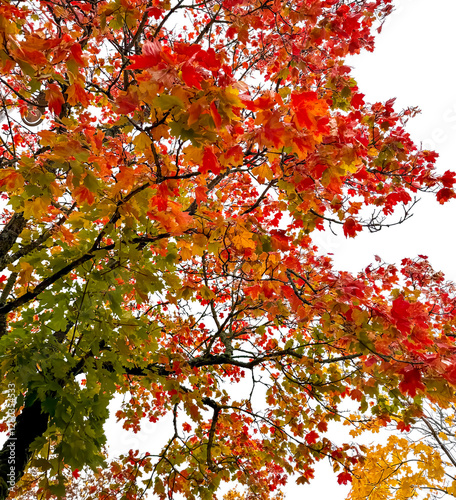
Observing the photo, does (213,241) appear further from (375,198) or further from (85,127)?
(375,198)

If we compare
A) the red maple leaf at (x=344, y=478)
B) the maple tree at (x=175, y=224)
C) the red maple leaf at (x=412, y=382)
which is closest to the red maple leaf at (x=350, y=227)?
the maple tree at (x=175, y=224)

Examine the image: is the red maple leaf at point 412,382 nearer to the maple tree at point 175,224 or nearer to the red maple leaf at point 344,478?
the maple tree at point 175,224

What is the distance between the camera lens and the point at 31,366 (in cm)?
243

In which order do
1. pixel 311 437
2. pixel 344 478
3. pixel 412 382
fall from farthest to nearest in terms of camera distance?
1. pixel 311 437
2. pixel 344 478
3. pixel 412 382

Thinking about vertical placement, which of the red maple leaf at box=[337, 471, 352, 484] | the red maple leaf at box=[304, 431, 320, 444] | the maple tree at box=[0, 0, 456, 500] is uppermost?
the maple tree at box=[0, 0, 456, 500]

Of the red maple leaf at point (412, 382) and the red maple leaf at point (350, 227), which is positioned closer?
the red maple leaf at point (412, 382)

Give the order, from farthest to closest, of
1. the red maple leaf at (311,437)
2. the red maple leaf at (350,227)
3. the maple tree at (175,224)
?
the red maple leaf at (311,437) < the red maple leaf at (350,227) < the maple tree at (175,224)

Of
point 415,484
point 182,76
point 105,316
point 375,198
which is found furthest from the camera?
point 415,484

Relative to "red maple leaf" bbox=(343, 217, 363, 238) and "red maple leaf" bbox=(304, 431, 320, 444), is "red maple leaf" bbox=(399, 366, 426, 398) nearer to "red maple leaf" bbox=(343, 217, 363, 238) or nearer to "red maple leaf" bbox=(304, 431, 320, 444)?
"red maple leaf" bbox=(343, 217, 363, 238)

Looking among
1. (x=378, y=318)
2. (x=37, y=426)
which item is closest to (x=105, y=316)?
(x=378, y=318)

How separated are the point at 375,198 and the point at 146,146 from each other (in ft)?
14.4

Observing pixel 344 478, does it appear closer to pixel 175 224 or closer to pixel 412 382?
pixel 412 382

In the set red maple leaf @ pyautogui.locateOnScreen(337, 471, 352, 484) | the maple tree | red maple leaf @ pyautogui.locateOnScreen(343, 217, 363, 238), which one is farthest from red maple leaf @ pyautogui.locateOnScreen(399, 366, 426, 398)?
red maple leaf @ pyautogui.locateOnScreen(337, 471, 352, 484)

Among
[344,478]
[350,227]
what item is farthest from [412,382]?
[344,478]
